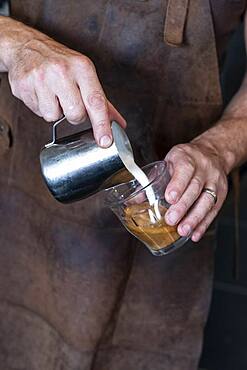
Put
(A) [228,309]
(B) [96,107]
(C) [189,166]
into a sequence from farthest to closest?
(A) [228,309]
(C) [189,166]
(B) [96,107]

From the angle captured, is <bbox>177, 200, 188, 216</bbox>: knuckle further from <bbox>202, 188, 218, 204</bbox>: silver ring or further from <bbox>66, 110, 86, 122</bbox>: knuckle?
<bbox>66, 110, 86, 122</bbox>: knuckle

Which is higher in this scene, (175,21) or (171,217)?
(175,21)

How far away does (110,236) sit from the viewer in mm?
1053

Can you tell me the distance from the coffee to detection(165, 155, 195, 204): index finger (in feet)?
0.06

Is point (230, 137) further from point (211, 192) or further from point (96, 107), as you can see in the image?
point (96, 107)

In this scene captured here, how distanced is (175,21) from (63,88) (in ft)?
0.89

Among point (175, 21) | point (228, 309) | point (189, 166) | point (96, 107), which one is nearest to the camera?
point (96, 107)

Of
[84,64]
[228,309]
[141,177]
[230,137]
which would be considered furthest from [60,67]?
[228,309]

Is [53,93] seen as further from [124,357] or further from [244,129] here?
[124,357]

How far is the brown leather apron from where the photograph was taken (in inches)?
39.9

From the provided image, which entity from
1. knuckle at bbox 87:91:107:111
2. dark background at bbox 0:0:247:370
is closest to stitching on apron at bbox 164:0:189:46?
knuckle at bbox 87:91:107:111

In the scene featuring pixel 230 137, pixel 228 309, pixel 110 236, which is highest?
pixel 230 137

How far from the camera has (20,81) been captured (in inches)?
32.5

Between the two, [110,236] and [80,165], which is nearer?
[80,165]
